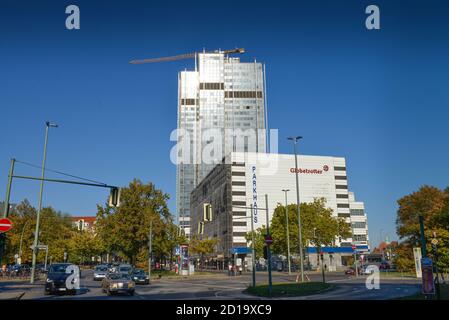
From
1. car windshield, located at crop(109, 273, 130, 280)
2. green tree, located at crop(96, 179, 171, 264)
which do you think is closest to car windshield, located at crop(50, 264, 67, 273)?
car windshield, located at crop(109, 273, 130, 280)

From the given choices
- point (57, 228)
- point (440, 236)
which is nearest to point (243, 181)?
point (57, 228)

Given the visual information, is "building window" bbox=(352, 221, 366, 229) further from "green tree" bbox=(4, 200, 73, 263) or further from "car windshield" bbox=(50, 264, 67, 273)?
"car windshield" bbox=(50, 264, 67, 273)

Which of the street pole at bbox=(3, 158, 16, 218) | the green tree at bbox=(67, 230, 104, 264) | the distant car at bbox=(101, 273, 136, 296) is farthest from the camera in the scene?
the green tree at bbox=(67, 230, 104, 264)

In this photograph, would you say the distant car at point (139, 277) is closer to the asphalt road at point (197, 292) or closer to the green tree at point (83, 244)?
the asphalt road at point (197, 292)

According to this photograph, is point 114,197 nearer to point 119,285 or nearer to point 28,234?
point 119,285

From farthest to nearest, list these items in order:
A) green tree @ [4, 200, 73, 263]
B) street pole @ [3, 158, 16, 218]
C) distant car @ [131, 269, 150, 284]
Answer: green tree @ [4, 200, 73, 263] → distant car @ [131, 269, 150, 284] → street pole @ [3, 158, 16, 218]

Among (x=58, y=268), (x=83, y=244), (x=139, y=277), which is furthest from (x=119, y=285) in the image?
(x=83, y=244)

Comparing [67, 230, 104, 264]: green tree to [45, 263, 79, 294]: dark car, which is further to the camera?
[67, 230, 104, 264]: green tree

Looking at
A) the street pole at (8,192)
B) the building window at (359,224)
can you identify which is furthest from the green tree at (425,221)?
the building window at (359,224)

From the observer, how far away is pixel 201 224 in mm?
34188
